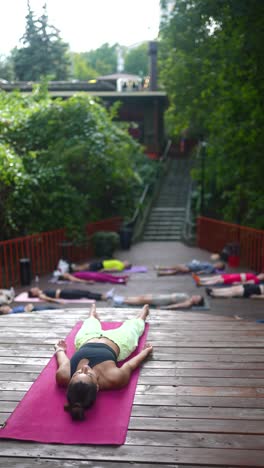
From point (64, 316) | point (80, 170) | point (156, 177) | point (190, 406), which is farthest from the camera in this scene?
point (156, 177)

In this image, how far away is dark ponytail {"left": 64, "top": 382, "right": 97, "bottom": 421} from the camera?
328 centimetres

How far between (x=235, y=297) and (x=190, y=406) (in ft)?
19.9

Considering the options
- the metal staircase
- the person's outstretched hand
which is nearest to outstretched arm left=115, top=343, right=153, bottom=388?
the person's outstretched hand

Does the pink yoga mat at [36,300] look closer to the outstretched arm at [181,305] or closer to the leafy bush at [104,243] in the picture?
the outstretched arm at [181,305]

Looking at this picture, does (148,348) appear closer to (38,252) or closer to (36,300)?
(36,300)

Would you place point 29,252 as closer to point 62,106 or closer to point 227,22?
point 62,106

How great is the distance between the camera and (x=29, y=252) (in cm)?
1123

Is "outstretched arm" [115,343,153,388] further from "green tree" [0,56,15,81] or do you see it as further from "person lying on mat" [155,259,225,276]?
"green tree" [0,56,15,81]

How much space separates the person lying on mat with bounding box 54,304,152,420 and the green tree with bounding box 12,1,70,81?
28608 mm

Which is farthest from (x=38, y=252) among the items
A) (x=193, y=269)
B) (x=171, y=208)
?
(x=171, y=208)

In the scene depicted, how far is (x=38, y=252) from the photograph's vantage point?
11.6m

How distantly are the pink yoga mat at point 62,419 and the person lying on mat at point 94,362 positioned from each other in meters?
0.08

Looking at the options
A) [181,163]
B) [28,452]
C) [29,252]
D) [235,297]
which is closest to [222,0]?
Result: [235,297]

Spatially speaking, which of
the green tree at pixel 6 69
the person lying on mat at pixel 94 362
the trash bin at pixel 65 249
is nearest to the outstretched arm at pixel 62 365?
the person lying on mat at pixel 94 362
